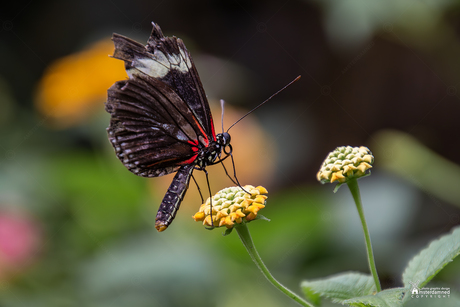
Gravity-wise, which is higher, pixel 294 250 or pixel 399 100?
pixel 399 100

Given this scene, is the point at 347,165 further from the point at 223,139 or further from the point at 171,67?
the point at 171,67

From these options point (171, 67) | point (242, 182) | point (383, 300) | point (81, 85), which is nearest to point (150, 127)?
point (171, 67)

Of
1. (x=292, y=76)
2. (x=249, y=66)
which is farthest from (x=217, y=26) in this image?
(x=292, y=76)

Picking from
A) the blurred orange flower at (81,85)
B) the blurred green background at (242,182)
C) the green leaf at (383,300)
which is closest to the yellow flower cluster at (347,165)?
the green leaf at (383,300)

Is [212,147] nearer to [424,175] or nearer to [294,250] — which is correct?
[294,250]

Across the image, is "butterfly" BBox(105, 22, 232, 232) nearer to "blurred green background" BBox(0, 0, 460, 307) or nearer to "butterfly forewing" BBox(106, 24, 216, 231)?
"butterfly forewing" BBox(106, 24, 216, 231)

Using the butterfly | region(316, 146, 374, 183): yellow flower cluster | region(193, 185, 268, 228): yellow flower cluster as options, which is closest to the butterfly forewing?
the butterfly
